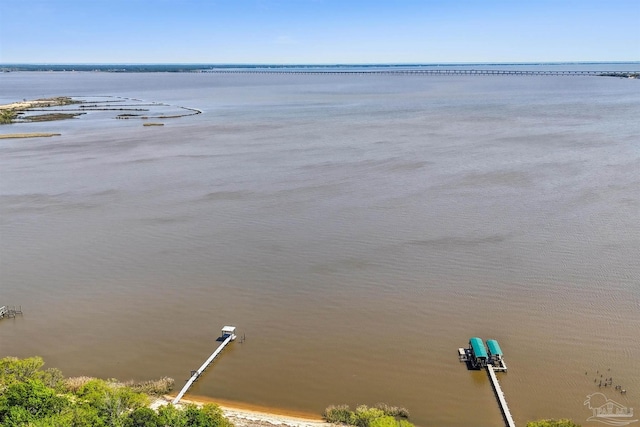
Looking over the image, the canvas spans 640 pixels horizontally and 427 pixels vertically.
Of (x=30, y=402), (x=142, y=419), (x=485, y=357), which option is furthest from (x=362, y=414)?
(x=30, y=402)

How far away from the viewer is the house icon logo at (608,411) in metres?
12.2

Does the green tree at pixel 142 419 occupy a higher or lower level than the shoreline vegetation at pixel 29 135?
lower

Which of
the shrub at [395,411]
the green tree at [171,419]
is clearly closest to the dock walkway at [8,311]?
the green tree at [171,419]

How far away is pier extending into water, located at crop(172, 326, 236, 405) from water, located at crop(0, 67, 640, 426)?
24cm

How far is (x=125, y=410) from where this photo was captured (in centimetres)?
1137

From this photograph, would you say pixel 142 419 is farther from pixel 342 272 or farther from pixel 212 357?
pixel 342 272

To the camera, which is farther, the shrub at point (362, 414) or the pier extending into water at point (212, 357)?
the pier extending into water at point (212, 357)

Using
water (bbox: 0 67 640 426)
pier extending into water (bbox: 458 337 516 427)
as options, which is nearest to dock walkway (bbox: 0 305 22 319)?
water (bbox: 0 67 640 426)

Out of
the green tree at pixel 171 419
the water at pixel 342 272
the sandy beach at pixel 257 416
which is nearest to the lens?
the green tree at pixel 171 419

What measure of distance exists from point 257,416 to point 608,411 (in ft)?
28.1

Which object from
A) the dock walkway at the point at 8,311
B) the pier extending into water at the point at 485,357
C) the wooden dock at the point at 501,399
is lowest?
the dock walkway at the point at 8,311

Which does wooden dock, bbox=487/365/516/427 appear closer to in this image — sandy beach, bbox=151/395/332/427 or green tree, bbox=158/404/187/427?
sandy beach, bbox=151/395/332/427

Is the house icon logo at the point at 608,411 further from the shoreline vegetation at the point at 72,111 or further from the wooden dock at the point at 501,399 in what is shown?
the shoreline vegetation at the point at 72,111

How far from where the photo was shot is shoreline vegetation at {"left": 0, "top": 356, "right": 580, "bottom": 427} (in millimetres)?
10477
